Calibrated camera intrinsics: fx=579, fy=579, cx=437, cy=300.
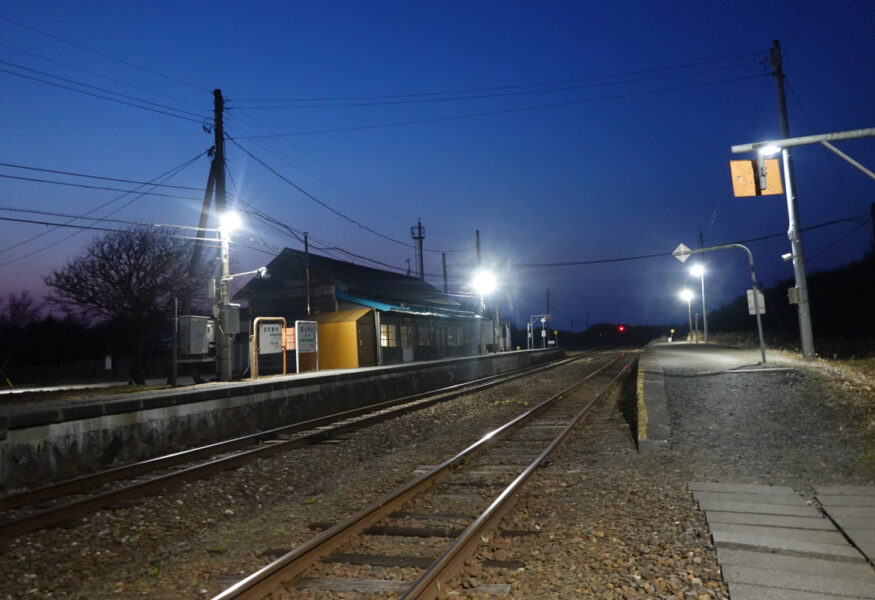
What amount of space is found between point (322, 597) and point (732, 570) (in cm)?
301

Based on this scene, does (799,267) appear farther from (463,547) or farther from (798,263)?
(463,547)

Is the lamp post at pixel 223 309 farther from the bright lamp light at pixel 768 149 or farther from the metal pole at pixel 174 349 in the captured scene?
the bright lamp light at pixel 768 149

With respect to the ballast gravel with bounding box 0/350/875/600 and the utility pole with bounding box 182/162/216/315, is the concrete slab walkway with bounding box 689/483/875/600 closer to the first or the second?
the ballast gravel with bounding box 0/350/875/600

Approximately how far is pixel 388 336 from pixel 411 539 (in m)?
26.3

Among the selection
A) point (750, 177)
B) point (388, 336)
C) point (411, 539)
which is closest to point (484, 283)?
point (388, 336)

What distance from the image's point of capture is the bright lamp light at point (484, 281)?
124 feet

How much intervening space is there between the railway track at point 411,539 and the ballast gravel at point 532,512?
0.16 metres

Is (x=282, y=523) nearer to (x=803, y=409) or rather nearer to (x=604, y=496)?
(x=604, y=496)

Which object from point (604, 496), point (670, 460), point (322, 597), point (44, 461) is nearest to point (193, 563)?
point (322, 597)

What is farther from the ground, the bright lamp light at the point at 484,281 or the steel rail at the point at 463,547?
the bright lamp light at the point at 484,281

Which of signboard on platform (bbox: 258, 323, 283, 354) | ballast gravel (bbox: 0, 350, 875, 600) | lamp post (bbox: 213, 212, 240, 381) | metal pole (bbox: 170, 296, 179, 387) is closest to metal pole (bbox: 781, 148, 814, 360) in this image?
ballast gravel (bbox: 0, 350, 875, 600)

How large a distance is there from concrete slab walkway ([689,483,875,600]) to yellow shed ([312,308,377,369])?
22.2m

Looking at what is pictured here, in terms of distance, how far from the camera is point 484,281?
38094 mm

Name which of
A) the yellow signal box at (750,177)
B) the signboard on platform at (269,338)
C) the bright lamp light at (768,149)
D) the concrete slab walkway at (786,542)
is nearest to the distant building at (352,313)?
the signboard on platform at (269,338)
